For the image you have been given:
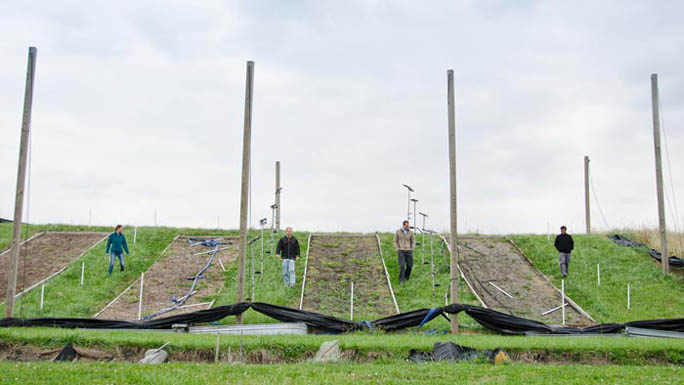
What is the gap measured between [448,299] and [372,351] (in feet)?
22.7

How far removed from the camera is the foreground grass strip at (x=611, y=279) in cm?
1792

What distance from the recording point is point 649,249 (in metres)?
23.8

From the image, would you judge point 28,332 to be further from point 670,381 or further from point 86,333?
point 670,381

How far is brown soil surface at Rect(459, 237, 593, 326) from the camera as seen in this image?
59.0 feet

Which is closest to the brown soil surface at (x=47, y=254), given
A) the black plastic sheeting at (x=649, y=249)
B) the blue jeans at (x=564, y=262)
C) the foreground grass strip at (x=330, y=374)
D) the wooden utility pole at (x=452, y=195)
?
the foreground grass strip at (x=330, y=374)

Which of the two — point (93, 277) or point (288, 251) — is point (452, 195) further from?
point (93, 277)

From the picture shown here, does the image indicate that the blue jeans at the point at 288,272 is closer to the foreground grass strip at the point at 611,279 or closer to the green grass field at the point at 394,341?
the green grass field at the point at 394,341

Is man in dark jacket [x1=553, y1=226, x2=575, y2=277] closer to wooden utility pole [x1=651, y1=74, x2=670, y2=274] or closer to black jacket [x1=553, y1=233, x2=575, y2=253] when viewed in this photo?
black jacket [x1=553, y1=233, x2=575, y2=253]

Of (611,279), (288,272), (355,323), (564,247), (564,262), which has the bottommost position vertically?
(355,323)

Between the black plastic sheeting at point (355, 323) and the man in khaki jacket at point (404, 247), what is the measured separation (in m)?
4.43

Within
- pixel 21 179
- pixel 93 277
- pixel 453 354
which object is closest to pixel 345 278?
pixel 93 277

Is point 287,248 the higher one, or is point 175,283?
point 287,248

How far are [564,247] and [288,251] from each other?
856 cm

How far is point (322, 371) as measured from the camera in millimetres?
10234
